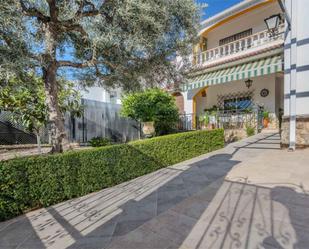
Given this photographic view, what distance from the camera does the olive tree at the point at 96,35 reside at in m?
4.87

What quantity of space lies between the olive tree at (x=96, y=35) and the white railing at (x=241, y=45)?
5.48 m

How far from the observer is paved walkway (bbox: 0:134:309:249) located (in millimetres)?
3154

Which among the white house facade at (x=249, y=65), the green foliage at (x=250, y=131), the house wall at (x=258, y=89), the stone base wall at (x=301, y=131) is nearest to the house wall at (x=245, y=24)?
the white house facade at (x=249, y=65)

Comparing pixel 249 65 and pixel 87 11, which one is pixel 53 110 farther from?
pixel 249 65

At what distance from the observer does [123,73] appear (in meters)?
7.29

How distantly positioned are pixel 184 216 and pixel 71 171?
3021 mm

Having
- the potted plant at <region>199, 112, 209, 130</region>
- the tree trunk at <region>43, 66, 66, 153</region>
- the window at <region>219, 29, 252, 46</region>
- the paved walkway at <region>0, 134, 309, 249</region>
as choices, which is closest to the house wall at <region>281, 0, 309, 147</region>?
the paved walkway at <region>0, 134, 309, 249</region>

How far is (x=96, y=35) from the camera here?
5664 mm

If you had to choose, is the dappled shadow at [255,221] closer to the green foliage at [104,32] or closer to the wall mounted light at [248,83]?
the green foliage at [104,32]

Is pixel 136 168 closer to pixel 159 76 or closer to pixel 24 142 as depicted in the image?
pixel 159 76

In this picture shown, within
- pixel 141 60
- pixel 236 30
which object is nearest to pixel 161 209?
pixel 141 60

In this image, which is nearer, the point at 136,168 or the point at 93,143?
the point at 136,168

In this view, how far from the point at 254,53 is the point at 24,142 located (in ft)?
47.5

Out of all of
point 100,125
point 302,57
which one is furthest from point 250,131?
point 100,125
